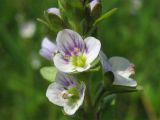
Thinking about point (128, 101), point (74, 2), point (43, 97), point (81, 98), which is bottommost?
point (128, 101)

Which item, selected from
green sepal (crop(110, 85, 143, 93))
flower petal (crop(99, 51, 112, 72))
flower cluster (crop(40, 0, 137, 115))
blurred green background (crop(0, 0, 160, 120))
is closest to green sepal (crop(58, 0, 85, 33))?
flower cluster (crop(40, 0, 137, 115))

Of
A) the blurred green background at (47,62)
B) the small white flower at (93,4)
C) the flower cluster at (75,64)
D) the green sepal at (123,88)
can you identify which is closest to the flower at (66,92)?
the flower cluster at (75,64)

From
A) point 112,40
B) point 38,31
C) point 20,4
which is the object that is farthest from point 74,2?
point 20,4

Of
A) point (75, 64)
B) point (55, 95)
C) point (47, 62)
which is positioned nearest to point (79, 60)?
point (75, 64)

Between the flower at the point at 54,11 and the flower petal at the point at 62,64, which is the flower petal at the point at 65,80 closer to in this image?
the flower petal at the point at 62,64

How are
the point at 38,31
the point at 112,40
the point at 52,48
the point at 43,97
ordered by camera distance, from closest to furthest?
the point at 52,48, the point at 43,97, the point at 112,40, the point at 38,31

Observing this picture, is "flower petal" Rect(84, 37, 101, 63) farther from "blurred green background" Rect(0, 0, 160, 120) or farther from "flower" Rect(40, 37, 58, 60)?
"blurred green background" Rect(0, 0, 160, 120)

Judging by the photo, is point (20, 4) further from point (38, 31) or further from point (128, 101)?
point (128, 101)
